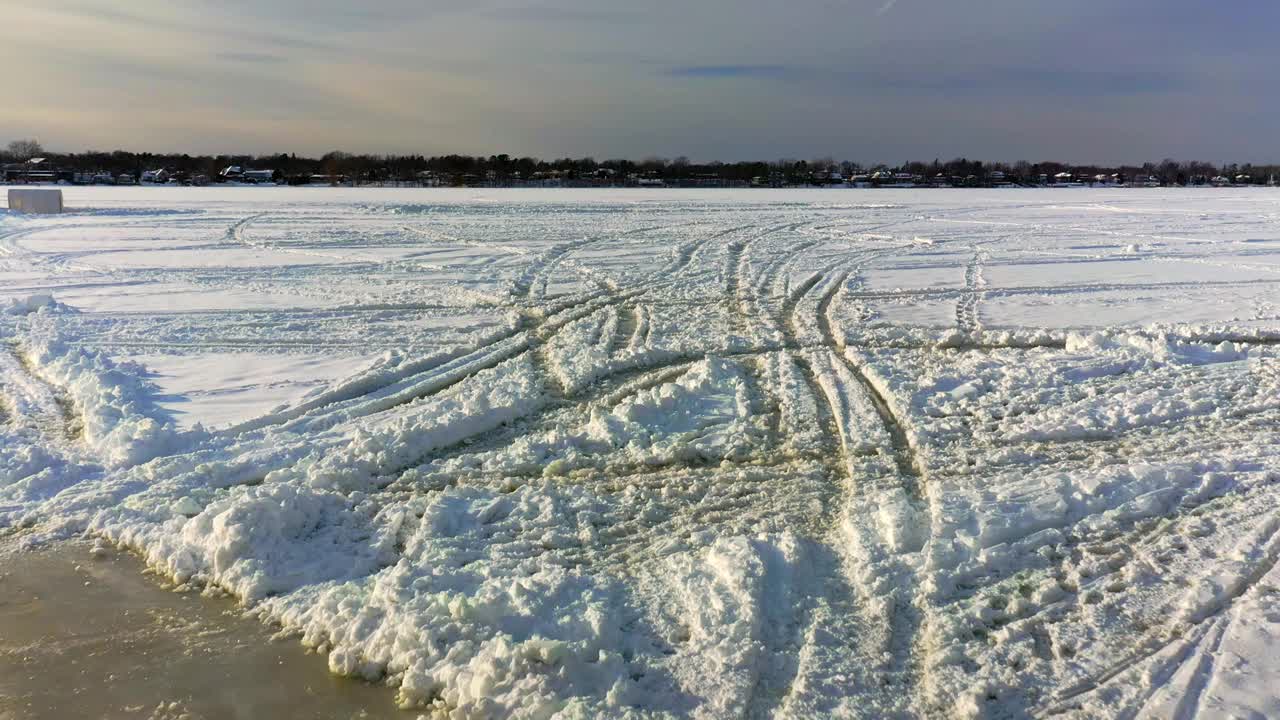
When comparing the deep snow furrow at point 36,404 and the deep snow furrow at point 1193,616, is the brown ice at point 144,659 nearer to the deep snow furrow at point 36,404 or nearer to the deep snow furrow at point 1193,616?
→ the deep snow furrow at point 36,404

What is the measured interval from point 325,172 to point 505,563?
280ft

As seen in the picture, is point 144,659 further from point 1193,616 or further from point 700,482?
point 1193,616

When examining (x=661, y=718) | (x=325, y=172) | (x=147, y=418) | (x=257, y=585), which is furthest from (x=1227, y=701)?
(x=325, y=172)

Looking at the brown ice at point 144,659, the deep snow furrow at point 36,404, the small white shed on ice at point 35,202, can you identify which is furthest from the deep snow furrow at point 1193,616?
the small white shed on ice at point 35,202

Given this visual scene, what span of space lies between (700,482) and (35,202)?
32151mm

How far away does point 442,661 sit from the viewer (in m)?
3.97

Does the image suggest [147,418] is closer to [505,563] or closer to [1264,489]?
[505,563]

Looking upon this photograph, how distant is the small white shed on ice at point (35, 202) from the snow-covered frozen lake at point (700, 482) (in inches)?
777

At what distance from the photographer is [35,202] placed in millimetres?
28953

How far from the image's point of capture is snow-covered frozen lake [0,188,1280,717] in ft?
12.9

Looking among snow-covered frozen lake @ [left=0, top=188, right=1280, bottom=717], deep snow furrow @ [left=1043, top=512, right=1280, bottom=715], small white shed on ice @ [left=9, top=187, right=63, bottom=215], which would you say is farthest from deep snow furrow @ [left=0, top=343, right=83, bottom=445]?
small white shed on ice @ [left=9, top=187, right=63, bottom=215]

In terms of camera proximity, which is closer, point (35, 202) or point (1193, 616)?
point (1193, 616)

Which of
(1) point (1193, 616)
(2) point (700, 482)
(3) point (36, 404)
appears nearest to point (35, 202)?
(3) point (36, 404)

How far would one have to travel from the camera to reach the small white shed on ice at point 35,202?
94.8 ft
